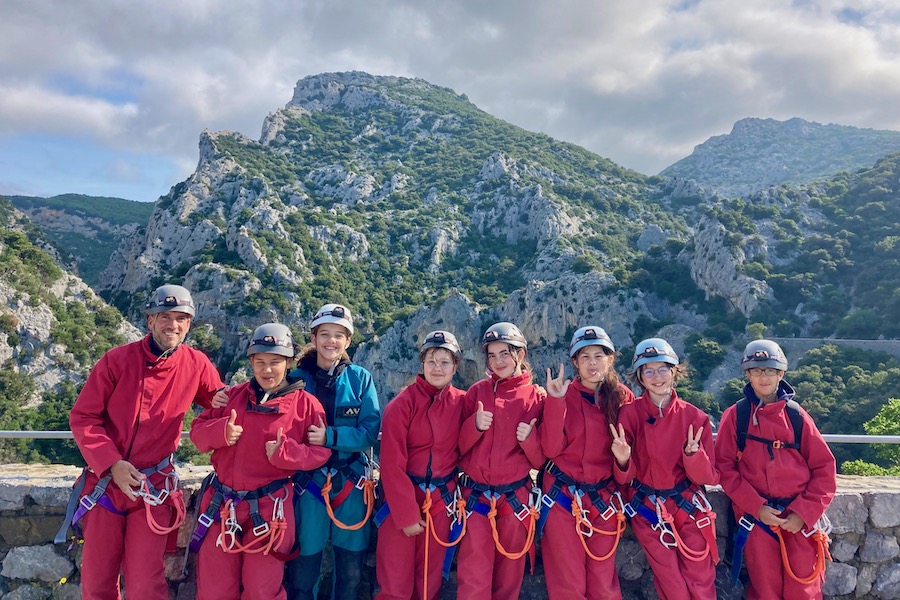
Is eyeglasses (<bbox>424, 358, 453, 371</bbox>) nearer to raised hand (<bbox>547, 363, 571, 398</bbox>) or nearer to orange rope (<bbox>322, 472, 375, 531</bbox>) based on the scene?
raised hand (<bbox>547, 363, 571, 398</bbox>)

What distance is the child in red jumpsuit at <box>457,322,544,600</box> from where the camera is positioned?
3340mm

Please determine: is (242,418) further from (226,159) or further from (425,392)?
(226,159)

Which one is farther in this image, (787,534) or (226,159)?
(226,159)

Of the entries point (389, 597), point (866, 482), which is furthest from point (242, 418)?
point (866, 482)

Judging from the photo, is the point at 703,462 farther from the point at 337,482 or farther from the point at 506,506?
the point at 337,482

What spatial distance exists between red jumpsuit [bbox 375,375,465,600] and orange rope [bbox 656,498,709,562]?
1502mm

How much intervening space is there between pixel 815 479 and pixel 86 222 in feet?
314

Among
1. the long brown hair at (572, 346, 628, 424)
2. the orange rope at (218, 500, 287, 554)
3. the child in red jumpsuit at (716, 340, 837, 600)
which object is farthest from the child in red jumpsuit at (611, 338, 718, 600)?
the orange rope at (218, 500, 287, 554)

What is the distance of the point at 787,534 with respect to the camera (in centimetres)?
349

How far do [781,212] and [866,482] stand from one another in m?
53.5

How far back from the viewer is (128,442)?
3.30m

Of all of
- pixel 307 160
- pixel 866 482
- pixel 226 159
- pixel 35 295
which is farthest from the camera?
pixel 307 160

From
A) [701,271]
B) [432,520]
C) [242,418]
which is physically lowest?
[432,520]

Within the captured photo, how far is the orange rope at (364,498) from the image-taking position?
3.38 meters
